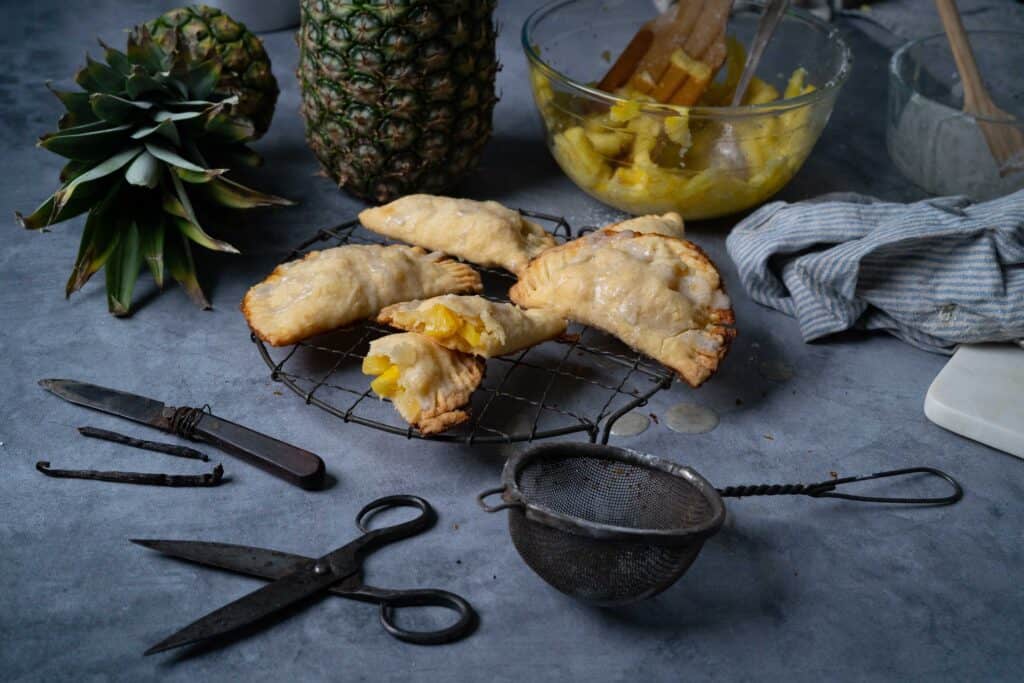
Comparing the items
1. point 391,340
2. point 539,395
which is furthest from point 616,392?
point 391,340

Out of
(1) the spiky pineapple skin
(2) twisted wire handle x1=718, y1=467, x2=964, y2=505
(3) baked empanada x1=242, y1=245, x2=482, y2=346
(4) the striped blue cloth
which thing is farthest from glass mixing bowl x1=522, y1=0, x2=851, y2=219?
(2) twisted wire handle x1=718, y1=467, x2=964, y2=505

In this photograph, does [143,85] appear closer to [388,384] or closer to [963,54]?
[388,384]

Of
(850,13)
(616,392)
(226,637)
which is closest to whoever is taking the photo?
(226,637)

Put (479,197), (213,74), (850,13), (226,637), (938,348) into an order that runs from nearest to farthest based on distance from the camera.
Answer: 1. (226,637)
2. (938,348)
3. (213,74)
4. (479,197)
5. (850,13)

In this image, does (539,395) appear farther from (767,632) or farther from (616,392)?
(767,632)

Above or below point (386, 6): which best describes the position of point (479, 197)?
below

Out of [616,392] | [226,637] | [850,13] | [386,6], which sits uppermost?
[386,6]

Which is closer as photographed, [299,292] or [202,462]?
[202,462]
